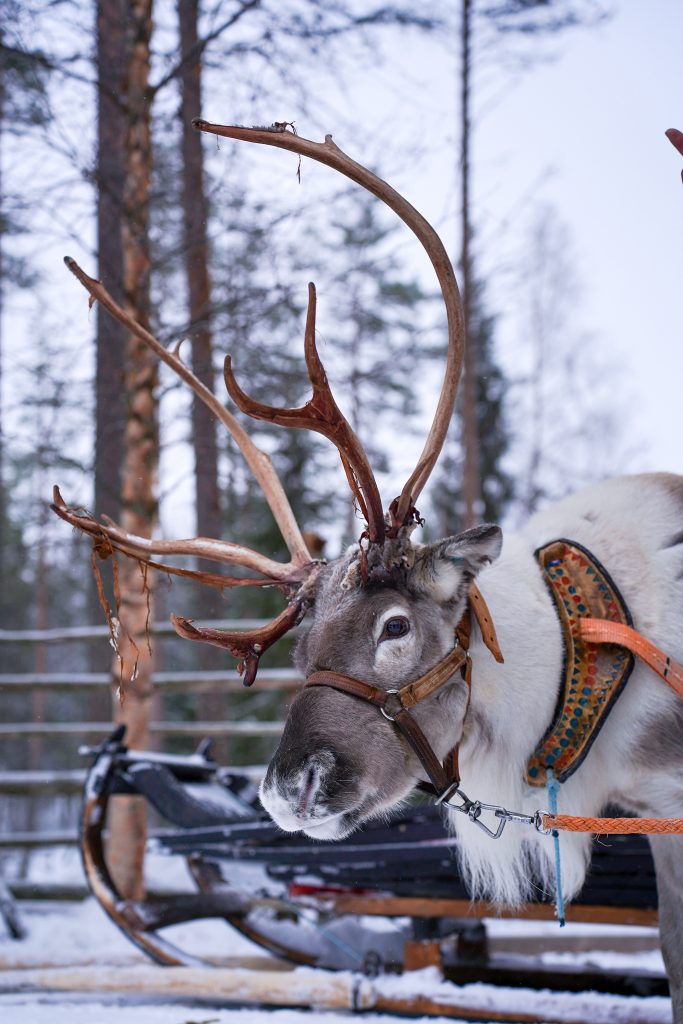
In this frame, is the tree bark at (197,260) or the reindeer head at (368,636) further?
the tree bark at (197,260)

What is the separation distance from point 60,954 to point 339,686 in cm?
273

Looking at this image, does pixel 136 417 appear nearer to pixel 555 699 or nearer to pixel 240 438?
pixel 240 438

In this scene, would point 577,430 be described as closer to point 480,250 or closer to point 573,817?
point 480,250

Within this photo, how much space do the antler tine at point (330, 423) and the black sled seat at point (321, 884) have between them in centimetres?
147

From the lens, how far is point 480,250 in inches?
316

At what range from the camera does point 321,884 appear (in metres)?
3.89

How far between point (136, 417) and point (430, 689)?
319 cm

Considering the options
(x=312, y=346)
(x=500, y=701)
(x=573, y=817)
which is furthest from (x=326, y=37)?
(x=573, y=817)

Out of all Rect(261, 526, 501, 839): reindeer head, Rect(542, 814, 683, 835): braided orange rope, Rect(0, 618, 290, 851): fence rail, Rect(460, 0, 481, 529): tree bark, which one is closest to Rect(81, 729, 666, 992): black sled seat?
Rect(542, 814, 683, 835): braided orange rope

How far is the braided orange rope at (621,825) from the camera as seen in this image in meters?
2.22

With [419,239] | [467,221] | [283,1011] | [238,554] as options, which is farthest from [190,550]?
[467,221]

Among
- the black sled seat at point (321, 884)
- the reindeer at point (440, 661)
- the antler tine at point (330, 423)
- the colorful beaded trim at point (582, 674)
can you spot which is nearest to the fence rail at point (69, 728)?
the black sled seat at point (321, 884)

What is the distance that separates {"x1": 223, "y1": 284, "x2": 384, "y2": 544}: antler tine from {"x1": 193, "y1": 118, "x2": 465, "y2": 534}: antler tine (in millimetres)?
74

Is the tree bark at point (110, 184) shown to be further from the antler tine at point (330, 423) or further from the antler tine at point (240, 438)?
the antler tine at point (330, 423)
